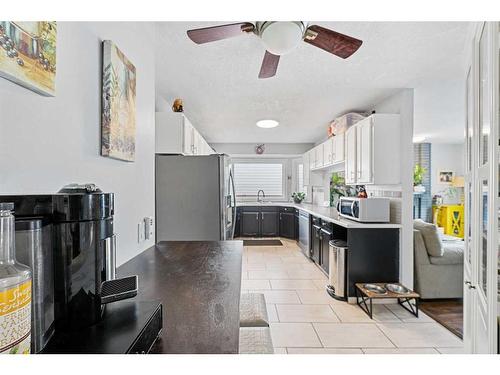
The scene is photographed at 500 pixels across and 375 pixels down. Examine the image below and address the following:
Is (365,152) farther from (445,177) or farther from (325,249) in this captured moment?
(445,177)

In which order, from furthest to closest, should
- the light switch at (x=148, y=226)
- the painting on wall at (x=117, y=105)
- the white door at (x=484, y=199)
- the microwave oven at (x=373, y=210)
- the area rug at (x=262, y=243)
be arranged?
1. the area rug at (x=262, y=243)
2. the microwave oven at (x=373, y=210)
3. the light switch at (x=148, y=226)
4. the painting on wall at (x=117, y=105)
5. the white door at (x=484, y=199)

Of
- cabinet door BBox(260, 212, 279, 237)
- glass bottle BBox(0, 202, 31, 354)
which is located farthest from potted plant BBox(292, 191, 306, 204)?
glass bottle BBox(0, 202, 31, 354)

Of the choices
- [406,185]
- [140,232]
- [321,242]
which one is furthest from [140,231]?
[321,242]

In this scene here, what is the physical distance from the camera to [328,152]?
200 inches

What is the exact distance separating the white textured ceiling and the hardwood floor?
245 cm

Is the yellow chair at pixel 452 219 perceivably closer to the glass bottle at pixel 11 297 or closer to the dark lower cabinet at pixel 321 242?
the dark lower cabinet at pixel 321 242

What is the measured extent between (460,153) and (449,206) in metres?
1.54

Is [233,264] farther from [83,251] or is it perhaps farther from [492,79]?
[492,79]

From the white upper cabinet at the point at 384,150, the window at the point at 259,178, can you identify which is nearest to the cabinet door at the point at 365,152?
the white upper cabinet at the point at 384,150

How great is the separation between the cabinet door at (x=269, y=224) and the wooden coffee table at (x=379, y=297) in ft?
13.2

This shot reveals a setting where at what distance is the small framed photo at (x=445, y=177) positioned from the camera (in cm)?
769

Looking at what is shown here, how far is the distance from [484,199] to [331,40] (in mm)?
1318

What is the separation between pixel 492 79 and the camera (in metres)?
1.06

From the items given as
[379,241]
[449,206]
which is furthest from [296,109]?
[449,206]
